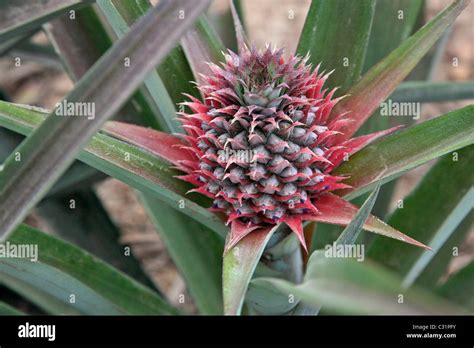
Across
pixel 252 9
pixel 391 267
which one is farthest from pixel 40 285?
pixel 252 9

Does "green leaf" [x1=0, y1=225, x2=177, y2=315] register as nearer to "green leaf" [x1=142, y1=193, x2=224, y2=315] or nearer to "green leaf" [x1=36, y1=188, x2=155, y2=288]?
"green leaf" [x1=142, y1=193, x2=224, y2=315]

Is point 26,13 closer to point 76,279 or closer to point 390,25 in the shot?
point 76,279

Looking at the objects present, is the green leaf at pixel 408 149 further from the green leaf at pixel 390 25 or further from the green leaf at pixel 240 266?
the green leaf at pixel 390 25

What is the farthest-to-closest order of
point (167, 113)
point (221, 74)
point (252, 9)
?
point (252, 9), point (167, 113), point (221, 74)

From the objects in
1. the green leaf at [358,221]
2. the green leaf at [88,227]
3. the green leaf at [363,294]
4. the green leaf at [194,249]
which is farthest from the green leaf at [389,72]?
the green leaf at [88,227]
